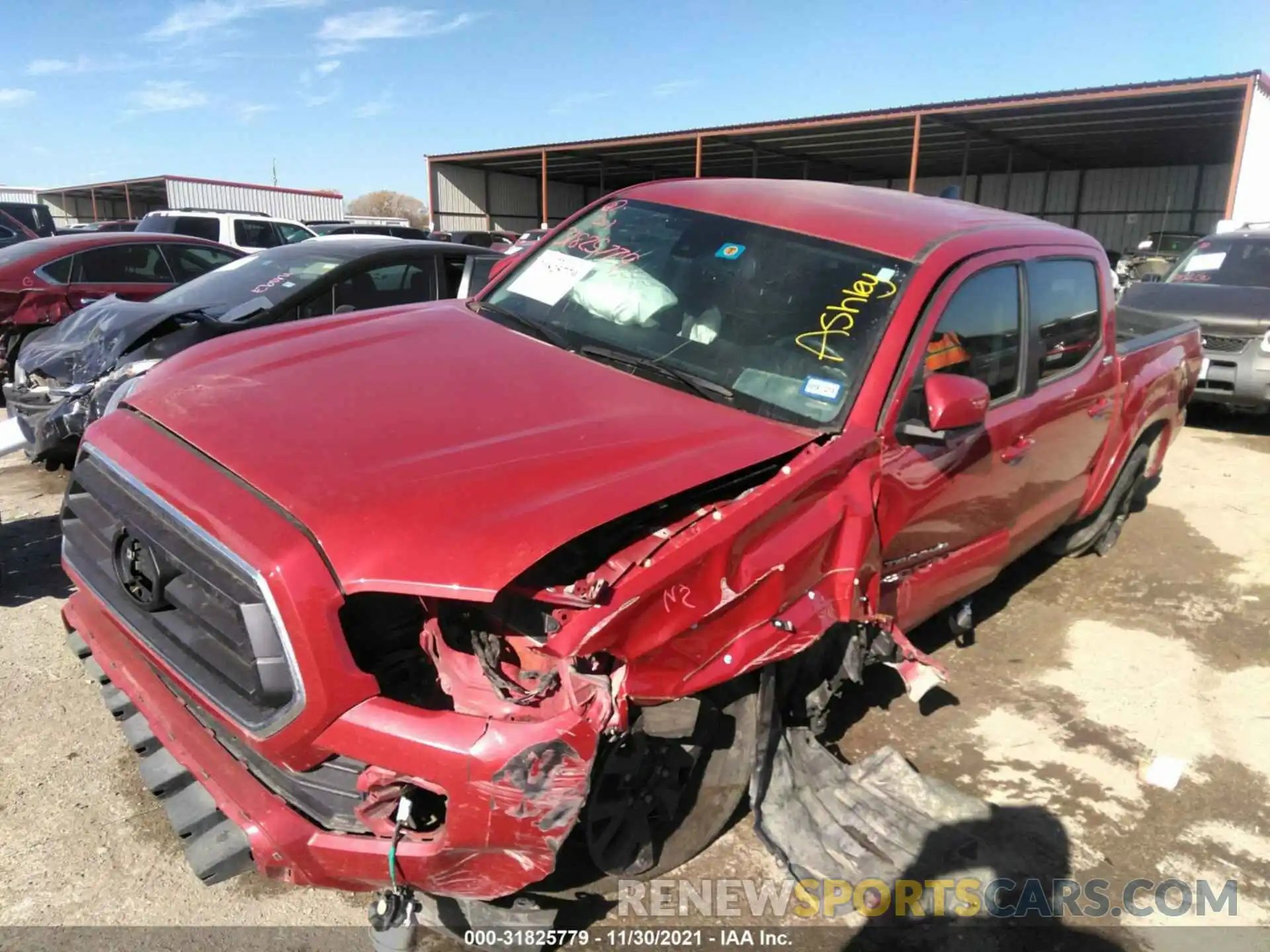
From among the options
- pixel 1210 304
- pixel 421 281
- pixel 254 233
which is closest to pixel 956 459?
pixel 421 281

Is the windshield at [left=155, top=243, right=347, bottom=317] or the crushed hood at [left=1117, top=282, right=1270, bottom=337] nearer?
the windshield at [left=155, top=243, right=347, bottom=317]

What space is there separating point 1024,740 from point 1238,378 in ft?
21.4

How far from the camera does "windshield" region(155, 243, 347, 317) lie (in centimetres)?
577

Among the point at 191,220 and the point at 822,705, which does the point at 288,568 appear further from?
the point at 191,220

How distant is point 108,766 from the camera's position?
9.80 feet

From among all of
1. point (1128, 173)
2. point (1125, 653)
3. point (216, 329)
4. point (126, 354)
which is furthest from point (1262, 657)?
point (1128, 173)

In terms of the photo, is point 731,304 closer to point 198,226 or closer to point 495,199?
point 198,226

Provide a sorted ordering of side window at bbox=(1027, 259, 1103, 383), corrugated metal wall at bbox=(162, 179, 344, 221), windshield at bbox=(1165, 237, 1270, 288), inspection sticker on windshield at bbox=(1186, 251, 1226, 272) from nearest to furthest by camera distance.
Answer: side window at bbox=(1027, 259, 1103, 383) < windshield at bbox=(1165, 237, 1270, 288) < inspection sticker on windshield at bbox=(1186, 251, 1226, 272) < corrugated metal wall at bbox=(162, 179, 344, 221)

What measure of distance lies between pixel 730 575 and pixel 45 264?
8226 mm

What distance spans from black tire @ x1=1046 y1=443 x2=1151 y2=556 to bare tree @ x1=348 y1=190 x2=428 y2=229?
78.6 metres

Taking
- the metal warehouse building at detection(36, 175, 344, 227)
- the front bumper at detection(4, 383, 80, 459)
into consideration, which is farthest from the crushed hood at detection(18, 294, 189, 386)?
the metal warehouse building at detection(36, 175, 344, 227)

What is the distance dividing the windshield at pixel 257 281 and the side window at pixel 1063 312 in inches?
173

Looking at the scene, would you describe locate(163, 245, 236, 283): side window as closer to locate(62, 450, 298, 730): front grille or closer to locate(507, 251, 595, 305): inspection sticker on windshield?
locate(507, 251, 595, 305): inspection sticker on windshield

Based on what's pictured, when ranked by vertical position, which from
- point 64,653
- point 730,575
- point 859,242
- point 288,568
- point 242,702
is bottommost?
point 64,653
